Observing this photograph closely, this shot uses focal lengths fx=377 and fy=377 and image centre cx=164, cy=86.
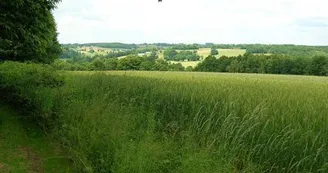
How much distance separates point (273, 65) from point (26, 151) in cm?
7532

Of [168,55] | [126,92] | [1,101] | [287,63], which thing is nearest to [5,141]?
[126,92]

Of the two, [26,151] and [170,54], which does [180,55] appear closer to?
[170,54]

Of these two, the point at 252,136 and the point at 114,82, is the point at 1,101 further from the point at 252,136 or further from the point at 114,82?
the point at 252,136

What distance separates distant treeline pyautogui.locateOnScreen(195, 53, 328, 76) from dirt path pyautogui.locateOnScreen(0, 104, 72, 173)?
238ft

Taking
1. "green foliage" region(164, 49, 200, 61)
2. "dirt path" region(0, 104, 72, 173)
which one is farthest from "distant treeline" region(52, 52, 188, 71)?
"dirt path" region(0, 104, 72, 173)

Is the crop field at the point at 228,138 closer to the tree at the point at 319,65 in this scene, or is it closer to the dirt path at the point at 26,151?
the dirt path at the point at 26,151

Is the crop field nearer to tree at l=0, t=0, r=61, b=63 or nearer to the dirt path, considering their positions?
the dirt path

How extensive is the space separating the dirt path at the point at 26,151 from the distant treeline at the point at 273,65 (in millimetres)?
72488

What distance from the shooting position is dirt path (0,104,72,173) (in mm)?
8750

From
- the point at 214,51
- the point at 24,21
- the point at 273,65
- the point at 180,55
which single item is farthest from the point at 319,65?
the point at 24,21

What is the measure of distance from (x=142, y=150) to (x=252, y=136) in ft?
6.96

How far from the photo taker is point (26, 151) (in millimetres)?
10125

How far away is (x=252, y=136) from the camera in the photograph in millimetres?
7188

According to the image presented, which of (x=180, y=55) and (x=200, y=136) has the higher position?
(x=200, y=136)
